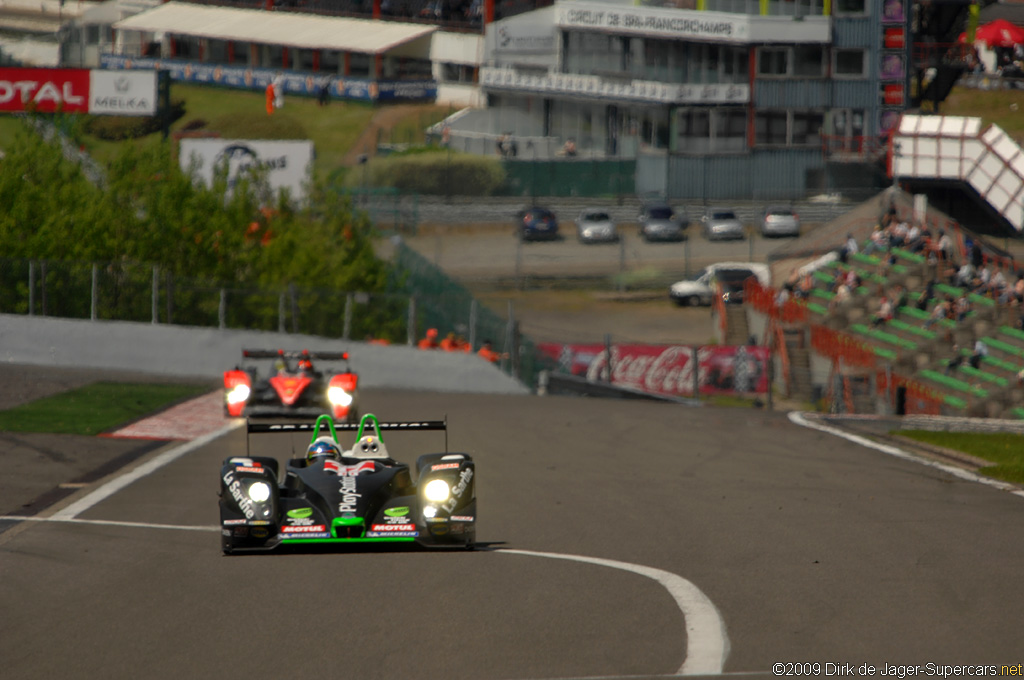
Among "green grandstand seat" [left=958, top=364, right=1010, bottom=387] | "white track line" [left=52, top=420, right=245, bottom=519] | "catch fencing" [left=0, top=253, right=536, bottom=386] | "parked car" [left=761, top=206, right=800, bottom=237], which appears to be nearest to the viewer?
"white track line" [left=52, top=420, right=245, bottom=519]

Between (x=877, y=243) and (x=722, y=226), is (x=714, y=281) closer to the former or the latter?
(x=877, y=243)

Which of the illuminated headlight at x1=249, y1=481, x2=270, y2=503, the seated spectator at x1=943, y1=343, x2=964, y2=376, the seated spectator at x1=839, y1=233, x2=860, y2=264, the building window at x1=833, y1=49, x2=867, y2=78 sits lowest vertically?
the seated spectator at x1=943, y1=343, x2=964, y2=376

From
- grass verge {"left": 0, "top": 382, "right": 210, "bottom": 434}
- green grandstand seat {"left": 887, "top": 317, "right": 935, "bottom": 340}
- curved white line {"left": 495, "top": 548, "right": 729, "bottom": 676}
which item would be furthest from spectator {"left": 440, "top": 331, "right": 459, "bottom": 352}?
curved white line {"left": 495, "top": 548, "right": 729, "bottom": 676}

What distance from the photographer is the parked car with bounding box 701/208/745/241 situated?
5206 centimetres

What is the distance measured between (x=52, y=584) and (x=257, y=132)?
65.9 m

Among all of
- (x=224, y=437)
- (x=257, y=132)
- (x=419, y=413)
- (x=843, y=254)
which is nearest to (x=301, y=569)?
(x=224, y=437)

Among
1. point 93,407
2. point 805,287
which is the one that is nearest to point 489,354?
point 93,407

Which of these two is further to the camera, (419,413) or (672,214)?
(672,214)

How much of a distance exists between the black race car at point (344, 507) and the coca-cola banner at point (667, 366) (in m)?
21.7

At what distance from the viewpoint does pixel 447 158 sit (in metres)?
61.5

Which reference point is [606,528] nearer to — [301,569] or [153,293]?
[301,569]

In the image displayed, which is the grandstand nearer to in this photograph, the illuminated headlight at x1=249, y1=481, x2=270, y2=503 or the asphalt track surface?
the asphalt track surface

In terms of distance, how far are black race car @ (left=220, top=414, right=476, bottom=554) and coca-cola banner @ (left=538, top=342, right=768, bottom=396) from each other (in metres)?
21.7

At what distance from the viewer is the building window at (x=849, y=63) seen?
59.7 meters
